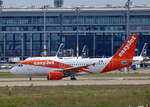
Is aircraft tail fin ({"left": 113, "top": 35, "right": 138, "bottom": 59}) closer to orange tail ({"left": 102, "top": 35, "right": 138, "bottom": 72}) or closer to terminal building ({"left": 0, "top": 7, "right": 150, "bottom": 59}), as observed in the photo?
orange tail ({"left": 102, "top": 35, "right": 138, "bottom": 72})

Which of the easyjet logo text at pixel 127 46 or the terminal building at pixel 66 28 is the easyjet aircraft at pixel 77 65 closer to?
the easyjet logo text at pixel 127 46

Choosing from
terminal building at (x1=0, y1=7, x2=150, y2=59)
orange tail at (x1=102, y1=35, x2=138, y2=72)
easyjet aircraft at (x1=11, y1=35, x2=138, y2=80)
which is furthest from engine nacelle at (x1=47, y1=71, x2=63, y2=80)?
terminal building at (x1=0, y1=7, x2=150, y2=59)

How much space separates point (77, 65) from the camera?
63562 mm

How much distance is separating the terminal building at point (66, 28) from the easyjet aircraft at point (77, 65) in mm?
77963

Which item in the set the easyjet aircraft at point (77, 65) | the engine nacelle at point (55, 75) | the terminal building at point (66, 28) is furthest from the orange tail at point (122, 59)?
the terminal building at point (66, 28)

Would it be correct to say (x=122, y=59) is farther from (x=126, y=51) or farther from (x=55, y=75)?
(x=55, y=75)

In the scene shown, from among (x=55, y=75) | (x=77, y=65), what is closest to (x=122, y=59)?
(x=77, y=65)

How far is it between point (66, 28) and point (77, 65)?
3319 inches

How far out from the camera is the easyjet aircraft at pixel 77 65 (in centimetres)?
6246

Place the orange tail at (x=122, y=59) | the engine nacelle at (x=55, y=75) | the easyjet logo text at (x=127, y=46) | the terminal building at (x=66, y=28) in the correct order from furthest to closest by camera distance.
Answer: the terminal building at (x=66, y=28), the easyjet logo text at (x=127, y=46), the orange tail at (x=122, y=59), the engine nacelle at (x=55, y=75)

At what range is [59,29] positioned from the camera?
14788cm

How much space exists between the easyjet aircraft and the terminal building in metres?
78.0

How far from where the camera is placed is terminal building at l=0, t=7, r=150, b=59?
470 feet

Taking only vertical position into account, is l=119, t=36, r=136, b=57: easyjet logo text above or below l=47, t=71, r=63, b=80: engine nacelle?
above
